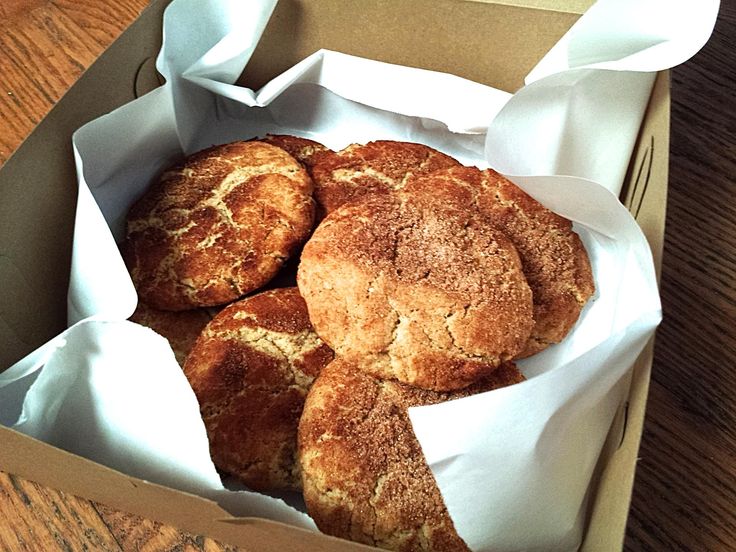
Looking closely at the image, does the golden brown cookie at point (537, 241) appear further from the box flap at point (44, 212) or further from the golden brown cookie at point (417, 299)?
the box flap at point (44, 212)

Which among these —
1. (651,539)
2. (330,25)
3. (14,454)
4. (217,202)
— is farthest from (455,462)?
(330,25)

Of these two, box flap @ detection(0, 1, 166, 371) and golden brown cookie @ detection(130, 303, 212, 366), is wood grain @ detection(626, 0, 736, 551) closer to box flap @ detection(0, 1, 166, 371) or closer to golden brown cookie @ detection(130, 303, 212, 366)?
golden brown cookie @ detection(130, 303, 212, 366)

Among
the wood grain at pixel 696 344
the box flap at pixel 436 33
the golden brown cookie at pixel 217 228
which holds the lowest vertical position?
the wood grain at pixel 696 344

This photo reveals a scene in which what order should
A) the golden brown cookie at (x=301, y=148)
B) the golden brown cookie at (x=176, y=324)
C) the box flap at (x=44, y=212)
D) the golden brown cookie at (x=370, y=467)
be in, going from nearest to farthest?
the golden brown cookie at (x=370, y=467) → the box flap at (x=44, y=212) → the golden brown cookie at (x=176, y=324) → the golden brown cookie at (x=301, y=148)

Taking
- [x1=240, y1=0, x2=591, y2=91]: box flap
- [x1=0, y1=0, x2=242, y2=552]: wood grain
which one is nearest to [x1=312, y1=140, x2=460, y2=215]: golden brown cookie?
[x1=240, y1=0, x2=591, y2=91]: box flap

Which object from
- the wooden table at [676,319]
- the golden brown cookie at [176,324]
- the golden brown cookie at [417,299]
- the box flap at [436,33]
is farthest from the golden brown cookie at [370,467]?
the box flap at [436,33]

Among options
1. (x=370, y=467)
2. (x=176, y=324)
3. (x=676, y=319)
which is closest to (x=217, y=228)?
(x=176, y=324)
